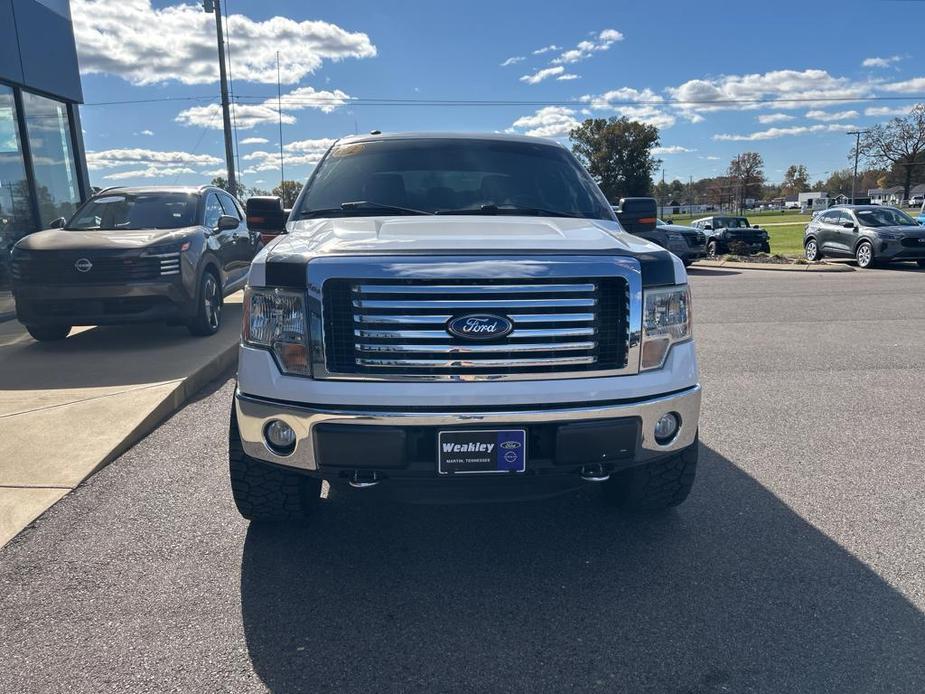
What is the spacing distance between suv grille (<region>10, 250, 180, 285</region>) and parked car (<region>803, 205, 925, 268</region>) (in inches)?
680

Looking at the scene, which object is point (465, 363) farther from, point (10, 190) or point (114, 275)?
point (10, 190)

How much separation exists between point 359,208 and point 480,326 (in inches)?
57.0

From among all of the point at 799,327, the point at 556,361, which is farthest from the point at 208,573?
the point at 799,327

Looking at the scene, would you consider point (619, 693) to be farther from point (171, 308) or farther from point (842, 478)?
point (171, 308)

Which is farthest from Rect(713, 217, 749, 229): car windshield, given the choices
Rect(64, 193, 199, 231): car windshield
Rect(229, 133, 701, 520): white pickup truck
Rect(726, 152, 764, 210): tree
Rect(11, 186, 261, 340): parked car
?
Rect(726, 152, 764, 210): tree

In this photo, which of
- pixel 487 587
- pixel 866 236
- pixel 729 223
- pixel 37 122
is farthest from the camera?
pixel 729 223

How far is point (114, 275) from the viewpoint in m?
6.80

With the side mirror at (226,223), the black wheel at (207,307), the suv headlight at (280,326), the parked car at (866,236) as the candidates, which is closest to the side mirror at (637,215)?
the suv headlight at (280,326)

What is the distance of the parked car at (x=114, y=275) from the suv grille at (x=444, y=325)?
4.94m

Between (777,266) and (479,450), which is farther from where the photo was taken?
(777,266)

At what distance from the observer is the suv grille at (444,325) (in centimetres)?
266

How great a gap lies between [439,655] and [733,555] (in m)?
1.44

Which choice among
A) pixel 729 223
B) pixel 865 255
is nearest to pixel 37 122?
pixel 865 255

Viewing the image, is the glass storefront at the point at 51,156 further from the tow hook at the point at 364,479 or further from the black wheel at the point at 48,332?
the tow hook at the point at 364,479
